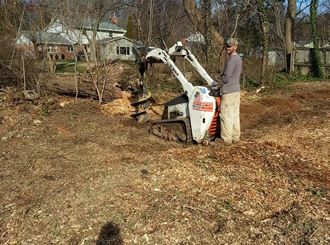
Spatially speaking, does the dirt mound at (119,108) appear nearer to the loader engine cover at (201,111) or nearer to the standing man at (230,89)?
the loader engine cover at (201,111)

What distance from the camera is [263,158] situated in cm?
490

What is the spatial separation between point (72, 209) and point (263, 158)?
9.84 ft

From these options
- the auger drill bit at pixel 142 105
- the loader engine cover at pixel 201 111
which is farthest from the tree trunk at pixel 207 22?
the loader engine cover at pixel 201 111

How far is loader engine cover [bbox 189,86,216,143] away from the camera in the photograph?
5.20 meters

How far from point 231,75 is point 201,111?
31.0 inches

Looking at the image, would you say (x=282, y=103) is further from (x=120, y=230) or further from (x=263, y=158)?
(x=120, y=230)

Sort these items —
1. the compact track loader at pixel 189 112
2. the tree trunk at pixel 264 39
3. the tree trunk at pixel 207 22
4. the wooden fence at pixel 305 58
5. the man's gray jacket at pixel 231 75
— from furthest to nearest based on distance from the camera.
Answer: the wooden fence at pixel 305 58
the tree trunk at pixel 207 22
the tree trunk at pixel 264 39
the compact track loader at pixel 189 112
the man's gray jacket at pixel 231 75

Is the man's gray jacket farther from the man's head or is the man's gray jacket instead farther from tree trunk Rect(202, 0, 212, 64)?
tree trunk Rect(202, 0, 212, 64)

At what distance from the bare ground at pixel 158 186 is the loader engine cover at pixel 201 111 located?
30 centimetres

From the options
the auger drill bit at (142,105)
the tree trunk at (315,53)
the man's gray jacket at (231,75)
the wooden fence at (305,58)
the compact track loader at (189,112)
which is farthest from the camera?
the wooden fence at (305,58)

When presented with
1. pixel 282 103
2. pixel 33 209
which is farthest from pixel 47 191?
pixel 282 103

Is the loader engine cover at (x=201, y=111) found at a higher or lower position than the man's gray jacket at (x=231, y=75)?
lower

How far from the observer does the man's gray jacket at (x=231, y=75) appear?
202 inches

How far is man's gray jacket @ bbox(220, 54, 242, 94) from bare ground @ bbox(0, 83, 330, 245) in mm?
1022
